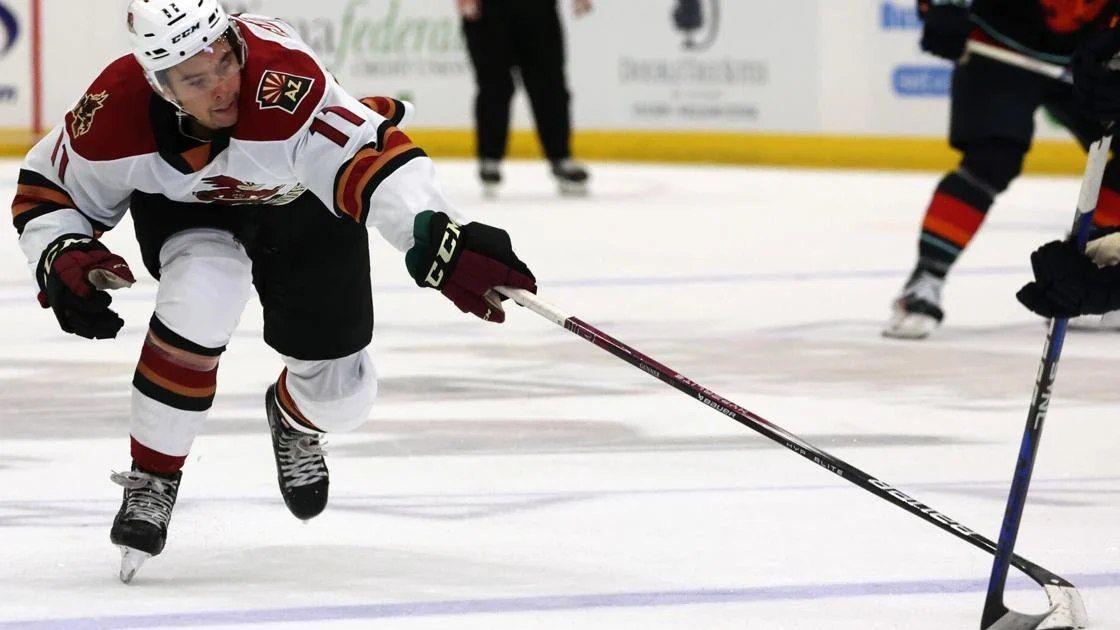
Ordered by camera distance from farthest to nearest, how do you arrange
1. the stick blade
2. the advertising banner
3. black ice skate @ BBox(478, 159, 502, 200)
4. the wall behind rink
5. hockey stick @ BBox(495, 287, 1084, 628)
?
the advertising banner → the wall behind rink → black ice skate @ BBox(478, 159, 502, 200) → hockey stick @ BBox(495, 287, 1084, 628) → the stick blade

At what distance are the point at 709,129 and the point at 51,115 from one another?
3.06m

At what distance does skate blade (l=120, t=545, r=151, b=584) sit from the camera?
2369mm

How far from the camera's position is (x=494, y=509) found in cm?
279

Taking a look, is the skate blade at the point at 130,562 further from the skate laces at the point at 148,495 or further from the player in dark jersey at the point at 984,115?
the player in dark jersey at the point at 984,115

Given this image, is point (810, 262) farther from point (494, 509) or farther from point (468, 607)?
point (468, 607)

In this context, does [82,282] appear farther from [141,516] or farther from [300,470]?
[300,470]

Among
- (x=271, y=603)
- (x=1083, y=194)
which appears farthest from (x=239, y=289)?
(x=1083, y=194)

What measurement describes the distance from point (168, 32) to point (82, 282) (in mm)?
318

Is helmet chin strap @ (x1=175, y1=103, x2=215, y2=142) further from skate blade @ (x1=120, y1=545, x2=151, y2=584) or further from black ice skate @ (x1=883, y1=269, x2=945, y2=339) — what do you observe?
black ice skate @ (x1=883, y1=269, x2=945, y2=339)

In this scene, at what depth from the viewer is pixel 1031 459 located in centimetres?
222

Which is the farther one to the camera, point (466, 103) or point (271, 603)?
point (466, 103)

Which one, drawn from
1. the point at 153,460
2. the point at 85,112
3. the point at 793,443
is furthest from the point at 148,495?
the point at 793,443

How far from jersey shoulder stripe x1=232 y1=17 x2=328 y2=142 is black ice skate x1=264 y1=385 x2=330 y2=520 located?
0.55 meters

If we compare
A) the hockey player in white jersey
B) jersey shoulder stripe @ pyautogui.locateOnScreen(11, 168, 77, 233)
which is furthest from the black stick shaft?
jersey shoulder stripe @ pyautogui.locateOnScreen(11, 168, 77, 233)
